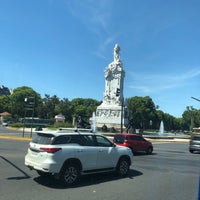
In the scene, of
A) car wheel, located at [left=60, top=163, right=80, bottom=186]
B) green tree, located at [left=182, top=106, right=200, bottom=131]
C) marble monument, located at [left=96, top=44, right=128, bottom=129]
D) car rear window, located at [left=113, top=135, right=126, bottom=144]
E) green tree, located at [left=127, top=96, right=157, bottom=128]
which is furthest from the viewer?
green tree, located at [left=182, top=106, right=200, bottom=131]

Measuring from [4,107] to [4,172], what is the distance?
5029 inches

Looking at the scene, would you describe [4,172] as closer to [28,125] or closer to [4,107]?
[28,125]

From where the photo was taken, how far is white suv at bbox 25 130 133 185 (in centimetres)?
924

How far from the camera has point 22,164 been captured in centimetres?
1310

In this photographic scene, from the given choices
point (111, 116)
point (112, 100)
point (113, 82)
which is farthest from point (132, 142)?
point (113, 82)

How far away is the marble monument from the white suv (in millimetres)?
44267

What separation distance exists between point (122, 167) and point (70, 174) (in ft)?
8.30

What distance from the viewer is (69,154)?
9.46 metres

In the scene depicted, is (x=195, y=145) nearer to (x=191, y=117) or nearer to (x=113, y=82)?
(x=113, y=82)

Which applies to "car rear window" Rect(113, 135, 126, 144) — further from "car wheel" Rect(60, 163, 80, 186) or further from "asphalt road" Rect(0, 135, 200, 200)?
"car wheel" Rect(60, 163, 80, 186)

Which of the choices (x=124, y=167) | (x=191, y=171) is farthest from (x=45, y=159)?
(x=191, y=171)

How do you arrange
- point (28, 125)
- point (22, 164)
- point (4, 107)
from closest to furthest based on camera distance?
point (22, 164)
point (28, 125)
point (4, 107)

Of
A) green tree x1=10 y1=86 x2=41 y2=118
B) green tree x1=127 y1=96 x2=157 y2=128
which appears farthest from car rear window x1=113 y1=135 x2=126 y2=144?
green tree x1=10 y1=86 x2=41 y2=118

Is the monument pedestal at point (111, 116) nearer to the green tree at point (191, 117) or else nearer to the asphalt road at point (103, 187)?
the asphalt road at point (103, 187)
